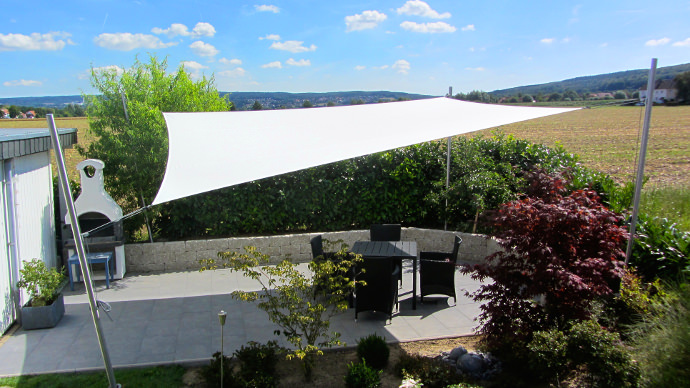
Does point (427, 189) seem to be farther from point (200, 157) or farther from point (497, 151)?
point (200, 157)

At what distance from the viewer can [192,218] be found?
7.39 m

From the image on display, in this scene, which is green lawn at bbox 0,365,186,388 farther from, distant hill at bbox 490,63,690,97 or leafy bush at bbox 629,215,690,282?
distant hill at bbox 490,63,690,97

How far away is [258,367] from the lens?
12.0 feet

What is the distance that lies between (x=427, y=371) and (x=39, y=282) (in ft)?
13.9

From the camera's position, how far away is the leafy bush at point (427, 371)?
3.67 meters

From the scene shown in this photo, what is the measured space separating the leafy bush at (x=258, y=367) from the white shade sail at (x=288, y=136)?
1.43 m

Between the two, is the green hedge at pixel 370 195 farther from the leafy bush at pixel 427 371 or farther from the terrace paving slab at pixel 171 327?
the leafy bush at pixel 427 371

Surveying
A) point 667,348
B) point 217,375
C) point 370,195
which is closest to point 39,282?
point 217,375

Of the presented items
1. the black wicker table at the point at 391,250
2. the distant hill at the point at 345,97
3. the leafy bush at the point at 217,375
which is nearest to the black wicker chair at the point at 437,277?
the black wicker table at the point at 391,250

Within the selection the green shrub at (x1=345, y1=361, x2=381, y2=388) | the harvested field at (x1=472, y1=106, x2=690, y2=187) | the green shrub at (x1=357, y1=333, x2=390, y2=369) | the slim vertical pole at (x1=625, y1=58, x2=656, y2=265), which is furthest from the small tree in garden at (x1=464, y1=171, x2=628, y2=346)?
the harvested field at (x1=472, y1=106, x2=690, y2=187)

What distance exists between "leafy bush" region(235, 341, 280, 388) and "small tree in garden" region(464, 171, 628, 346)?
1.86 meters

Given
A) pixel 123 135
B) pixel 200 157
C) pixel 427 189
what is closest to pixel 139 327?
pixel 200 157

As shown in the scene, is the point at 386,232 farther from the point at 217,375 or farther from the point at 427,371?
the point at 217,375

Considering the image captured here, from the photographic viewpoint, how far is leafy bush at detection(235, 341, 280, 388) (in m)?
3.57
